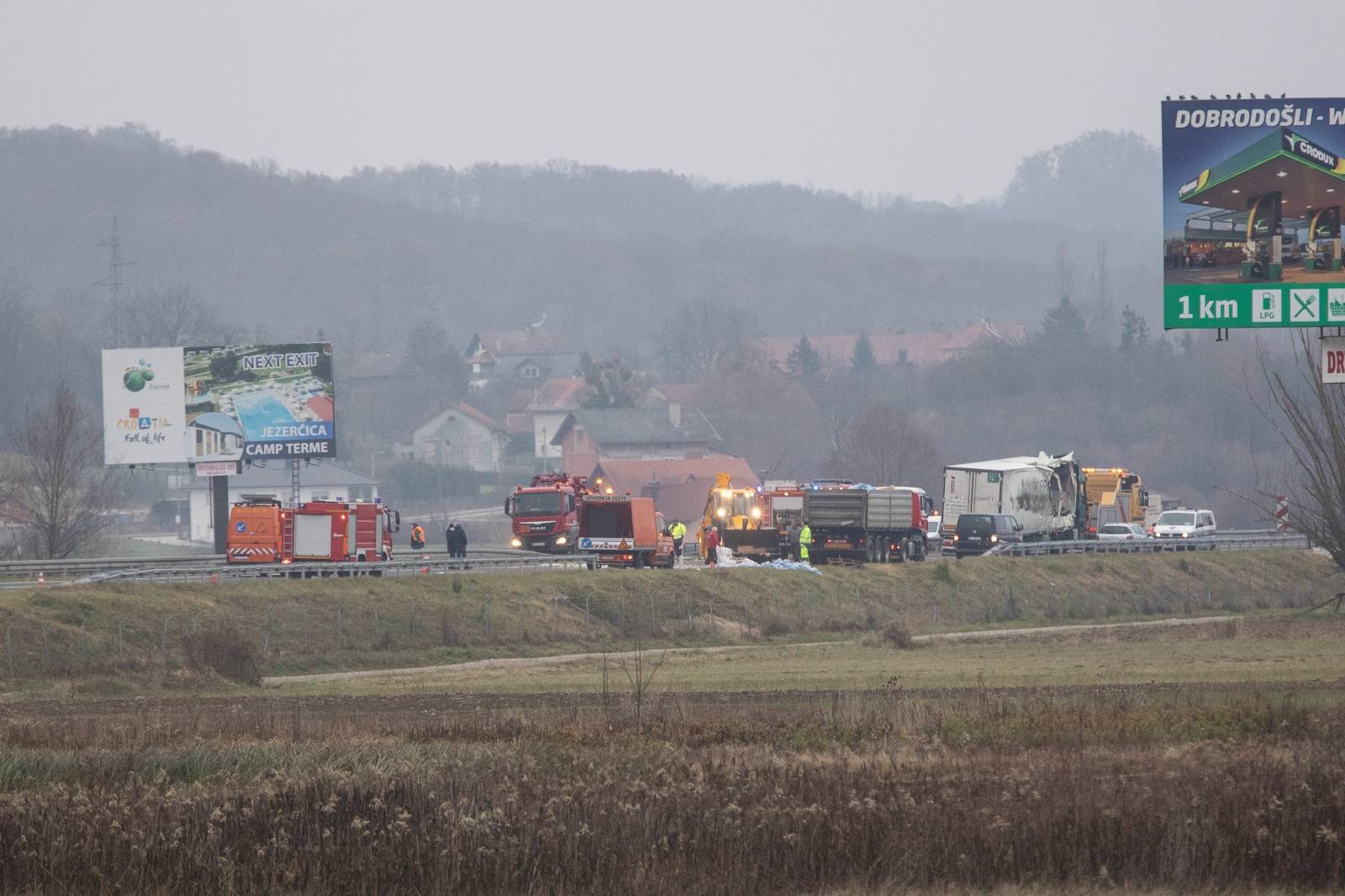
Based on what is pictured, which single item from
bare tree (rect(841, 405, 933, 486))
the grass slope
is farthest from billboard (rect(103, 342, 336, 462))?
bare tree (rect(841, 405, 933, 486))

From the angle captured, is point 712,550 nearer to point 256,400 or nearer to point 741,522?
point 741,522

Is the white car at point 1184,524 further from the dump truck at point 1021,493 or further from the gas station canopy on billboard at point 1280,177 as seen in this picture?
the gas station canopy on billboard at point 1280,177

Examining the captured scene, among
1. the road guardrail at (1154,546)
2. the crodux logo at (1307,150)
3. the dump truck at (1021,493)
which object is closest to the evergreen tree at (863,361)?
the road guardrail at (1154,546)

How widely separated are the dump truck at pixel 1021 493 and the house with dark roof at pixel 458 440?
101 meters

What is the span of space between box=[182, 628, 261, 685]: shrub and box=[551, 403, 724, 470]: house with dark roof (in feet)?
342

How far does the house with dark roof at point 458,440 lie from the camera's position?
170m

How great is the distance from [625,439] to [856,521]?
84.1 meters

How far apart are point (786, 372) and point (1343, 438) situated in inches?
5539

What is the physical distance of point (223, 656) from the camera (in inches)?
1454

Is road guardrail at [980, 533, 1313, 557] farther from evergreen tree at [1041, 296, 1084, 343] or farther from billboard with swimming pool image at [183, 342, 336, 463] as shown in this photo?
evergreen tree at [1041, 296, 1084, 343]

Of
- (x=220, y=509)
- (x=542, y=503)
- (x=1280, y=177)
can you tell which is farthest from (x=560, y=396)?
(x=1280, y=177)

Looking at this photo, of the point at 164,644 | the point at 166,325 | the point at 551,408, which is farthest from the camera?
the point at 551,408

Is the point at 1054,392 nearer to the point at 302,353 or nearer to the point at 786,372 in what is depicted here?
the point at 786,372

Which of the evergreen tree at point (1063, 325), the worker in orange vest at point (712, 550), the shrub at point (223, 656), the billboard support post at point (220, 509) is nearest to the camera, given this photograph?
the shrub at point (223, 656)
